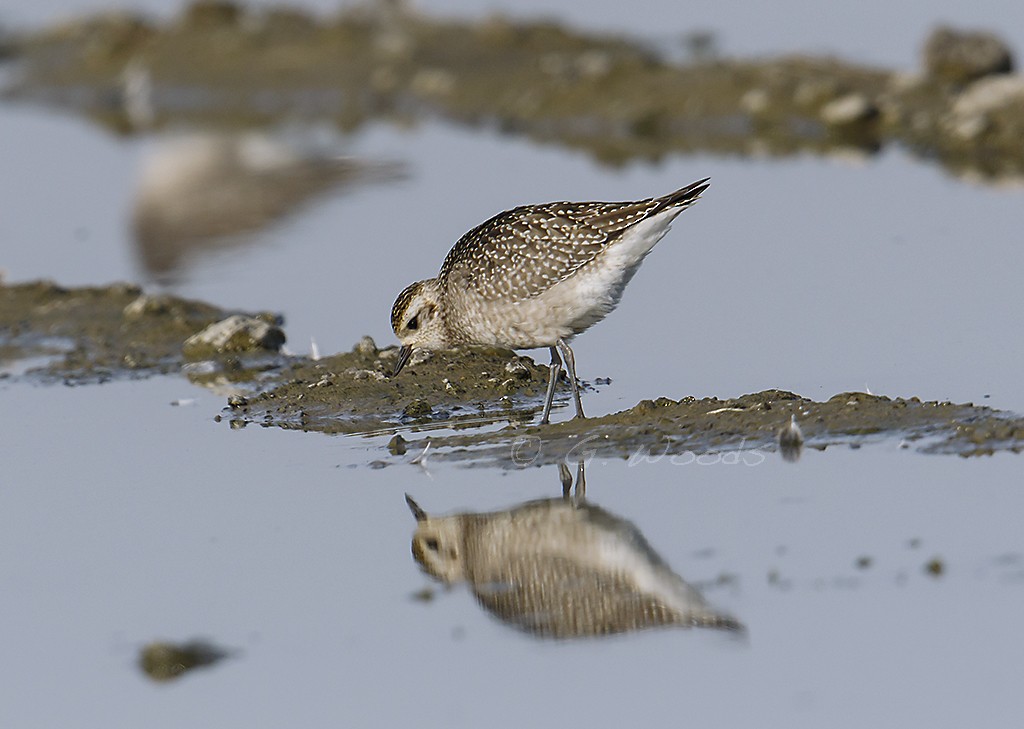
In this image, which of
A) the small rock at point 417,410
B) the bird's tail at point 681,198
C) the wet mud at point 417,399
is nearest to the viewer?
the wet mud at point 417,399

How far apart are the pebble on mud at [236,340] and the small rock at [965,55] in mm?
11760

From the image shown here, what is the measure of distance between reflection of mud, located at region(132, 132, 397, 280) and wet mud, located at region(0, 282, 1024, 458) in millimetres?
2937

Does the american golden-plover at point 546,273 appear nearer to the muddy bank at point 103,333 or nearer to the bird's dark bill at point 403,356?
the bird's dark bill at point 403,356

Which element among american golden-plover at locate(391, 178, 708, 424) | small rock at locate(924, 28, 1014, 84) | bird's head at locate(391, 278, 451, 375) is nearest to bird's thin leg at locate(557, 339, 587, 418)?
american golden-plover at locate(391, 178, 708, 424)

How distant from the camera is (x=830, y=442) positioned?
33.0ft

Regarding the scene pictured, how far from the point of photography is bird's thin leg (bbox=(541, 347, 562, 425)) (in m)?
11.0

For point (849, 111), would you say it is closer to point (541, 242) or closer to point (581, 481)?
point (541, 242)

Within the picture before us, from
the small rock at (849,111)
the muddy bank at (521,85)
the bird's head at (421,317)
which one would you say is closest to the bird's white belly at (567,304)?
the bird's head at (421,317)

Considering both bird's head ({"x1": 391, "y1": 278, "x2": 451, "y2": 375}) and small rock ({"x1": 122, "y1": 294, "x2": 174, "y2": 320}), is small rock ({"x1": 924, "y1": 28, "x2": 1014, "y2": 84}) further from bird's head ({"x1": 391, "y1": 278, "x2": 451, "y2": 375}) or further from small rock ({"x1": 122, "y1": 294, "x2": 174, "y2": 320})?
bird's head ({"x1": 391, "y1": 278, "x2": 451, "y2": 375})

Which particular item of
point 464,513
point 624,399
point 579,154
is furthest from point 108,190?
point 464,513

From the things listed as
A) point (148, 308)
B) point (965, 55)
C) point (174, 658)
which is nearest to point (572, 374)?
point (174, 658)

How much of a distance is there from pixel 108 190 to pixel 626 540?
16.1 meters

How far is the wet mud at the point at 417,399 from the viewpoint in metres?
10.2

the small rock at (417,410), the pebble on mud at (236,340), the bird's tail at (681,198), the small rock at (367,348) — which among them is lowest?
the small rock at (417,410)
